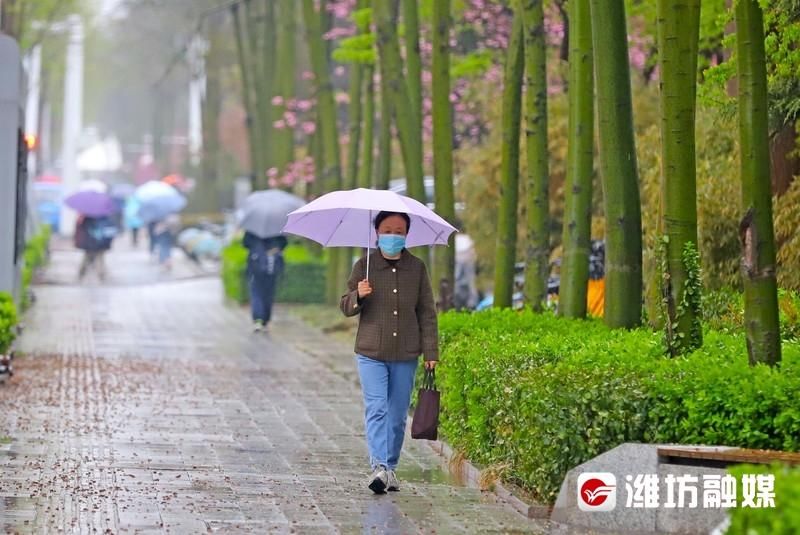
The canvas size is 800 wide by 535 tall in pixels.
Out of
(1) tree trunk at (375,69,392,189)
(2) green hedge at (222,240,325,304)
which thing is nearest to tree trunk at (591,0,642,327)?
(1) tree trunk at (375,69,392,189)

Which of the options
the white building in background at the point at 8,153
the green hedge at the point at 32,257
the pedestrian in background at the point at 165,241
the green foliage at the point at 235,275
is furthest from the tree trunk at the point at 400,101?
the pedestrian in background at the point at 165,241

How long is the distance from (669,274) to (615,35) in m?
2.52

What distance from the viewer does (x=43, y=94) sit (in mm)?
66500

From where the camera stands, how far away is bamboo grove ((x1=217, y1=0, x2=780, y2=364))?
957 centimetres

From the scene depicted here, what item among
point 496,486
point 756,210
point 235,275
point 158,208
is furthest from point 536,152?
point 158,208

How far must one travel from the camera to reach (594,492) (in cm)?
889

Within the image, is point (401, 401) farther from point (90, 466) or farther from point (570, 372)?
point (90, 466)

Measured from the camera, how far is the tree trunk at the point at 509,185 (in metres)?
16.1

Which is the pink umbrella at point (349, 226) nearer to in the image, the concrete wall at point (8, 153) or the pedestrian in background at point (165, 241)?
the concrete wall at point (8, 153)

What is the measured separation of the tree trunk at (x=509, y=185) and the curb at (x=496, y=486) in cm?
392

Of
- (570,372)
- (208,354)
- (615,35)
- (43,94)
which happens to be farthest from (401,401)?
(43,94)

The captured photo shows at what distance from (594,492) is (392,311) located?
6.55ft

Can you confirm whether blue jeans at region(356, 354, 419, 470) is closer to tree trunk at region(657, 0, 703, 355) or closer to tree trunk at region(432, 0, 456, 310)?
tree trunk at region(657, 0, 703, 355)

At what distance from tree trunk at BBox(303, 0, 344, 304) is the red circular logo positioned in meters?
17.3
